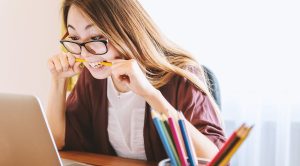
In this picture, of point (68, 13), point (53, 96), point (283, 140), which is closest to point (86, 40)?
point (68, 13)

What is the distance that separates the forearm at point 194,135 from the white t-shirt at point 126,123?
29cm

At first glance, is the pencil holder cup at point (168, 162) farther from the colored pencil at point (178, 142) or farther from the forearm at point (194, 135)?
the forearm at point (194, 135)

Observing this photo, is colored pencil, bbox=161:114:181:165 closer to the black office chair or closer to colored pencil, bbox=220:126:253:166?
colored pencil, bbox=220:126:253:166

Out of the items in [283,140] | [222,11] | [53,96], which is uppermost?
[222,11]

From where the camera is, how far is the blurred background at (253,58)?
5.34 ft

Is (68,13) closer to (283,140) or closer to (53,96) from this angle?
(53,96)

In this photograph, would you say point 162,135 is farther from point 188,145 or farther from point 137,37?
point 137,37

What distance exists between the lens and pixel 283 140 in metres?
1.66

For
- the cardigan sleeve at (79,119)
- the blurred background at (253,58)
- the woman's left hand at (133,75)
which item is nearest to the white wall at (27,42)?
the blurred background at (253,58)

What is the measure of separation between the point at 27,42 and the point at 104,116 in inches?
55.0

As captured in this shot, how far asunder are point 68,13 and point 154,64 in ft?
0.95

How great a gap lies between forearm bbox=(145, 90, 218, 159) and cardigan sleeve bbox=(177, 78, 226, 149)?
64 millimetres

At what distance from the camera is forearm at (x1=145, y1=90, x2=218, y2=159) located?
2.68 feet

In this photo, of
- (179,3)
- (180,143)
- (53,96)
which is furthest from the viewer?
(179,3)
